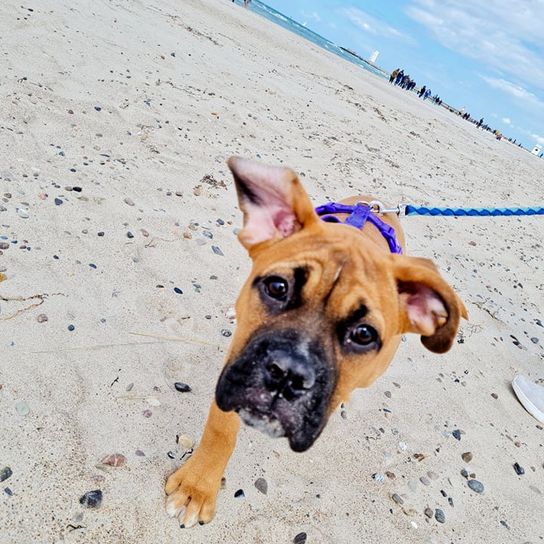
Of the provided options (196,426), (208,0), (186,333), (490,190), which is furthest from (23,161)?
(208,0)

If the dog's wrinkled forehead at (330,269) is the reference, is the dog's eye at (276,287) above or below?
below

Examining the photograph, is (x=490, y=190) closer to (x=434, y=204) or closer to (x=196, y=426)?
(x=434, y=204)

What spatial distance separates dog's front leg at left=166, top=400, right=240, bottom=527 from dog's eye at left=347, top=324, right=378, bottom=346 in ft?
2.93

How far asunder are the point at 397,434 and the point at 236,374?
2233mm

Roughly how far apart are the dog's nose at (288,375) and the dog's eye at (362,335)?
1.38 feet

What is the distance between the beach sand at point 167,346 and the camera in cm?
297

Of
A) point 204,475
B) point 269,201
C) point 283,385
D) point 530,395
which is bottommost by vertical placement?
point 204,475

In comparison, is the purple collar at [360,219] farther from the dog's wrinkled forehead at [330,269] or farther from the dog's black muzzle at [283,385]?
the dog's black muzzle at [283,385]

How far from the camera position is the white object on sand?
4.82 meters

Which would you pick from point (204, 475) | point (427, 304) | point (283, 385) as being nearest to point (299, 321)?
point (283, 385)

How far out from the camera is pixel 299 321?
2.44 meters

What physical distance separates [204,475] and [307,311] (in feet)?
4.37

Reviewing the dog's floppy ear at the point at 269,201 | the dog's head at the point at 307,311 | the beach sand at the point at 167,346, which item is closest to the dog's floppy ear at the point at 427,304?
the dog's head at the point at 307,311

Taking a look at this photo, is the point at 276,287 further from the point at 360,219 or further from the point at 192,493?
the point at 360,219
